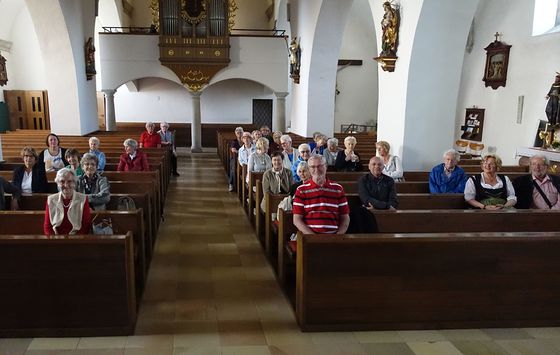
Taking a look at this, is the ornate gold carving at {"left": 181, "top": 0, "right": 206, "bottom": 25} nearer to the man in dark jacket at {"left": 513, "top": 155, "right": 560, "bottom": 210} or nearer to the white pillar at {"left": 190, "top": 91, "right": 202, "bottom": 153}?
the white pillar at {"left": 190, "top": 91, "right": 202, "bottom": 153}

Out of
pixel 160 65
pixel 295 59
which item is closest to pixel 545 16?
pixel 295 59

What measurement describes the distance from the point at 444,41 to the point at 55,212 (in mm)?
5625

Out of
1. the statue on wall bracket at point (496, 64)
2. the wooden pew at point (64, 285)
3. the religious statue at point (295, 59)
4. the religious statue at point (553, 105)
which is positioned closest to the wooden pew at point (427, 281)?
the wooden pew at point (64, 285)

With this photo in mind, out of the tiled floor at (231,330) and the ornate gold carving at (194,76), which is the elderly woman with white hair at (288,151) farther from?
the ornate gold carving at (194,76)

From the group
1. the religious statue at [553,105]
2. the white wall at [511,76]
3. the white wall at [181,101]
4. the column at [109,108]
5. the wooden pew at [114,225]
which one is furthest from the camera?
the white wall at [181,101]

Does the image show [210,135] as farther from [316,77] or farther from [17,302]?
[17,302]

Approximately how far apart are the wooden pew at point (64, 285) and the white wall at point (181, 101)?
17.9 m

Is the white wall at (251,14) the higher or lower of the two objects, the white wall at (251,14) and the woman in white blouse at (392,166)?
the higher

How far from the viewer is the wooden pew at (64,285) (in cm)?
328

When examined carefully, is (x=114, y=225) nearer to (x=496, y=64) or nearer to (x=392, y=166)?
(x=392, y=166)

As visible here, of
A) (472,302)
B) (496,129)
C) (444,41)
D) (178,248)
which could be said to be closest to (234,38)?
(496,129)

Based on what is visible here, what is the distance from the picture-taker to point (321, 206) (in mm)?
3895

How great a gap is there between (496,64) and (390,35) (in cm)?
854

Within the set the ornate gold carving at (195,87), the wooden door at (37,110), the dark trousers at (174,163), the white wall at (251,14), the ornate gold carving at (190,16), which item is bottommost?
the dark trousers at (174,163)
